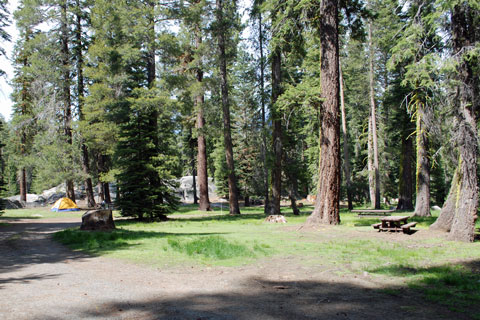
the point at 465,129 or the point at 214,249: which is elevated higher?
the point at 465,129

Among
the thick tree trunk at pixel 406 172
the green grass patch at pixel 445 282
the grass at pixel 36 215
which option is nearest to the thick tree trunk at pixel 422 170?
the thick tree trunk at pixel 406 172

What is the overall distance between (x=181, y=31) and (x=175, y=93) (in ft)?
13.2

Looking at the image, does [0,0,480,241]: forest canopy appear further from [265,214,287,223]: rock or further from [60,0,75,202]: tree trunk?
[265,214,287,223]: rock

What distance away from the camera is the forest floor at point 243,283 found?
421 centimetres

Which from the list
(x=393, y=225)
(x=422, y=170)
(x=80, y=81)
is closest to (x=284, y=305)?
(x=393, y=225)

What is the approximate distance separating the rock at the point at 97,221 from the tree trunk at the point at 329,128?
726 centimetres

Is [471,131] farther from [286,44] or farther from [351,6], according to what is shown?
[286,44]

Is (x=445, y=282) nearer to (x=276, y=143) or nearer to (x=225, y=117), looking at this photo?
(x=276, y=143)

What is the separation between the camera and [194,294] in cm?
500

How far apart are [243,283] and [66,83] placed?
2775 centimetres

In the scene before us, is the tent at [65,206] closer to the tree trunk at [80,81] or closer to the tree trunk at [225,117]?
the tree trunk at [80,81]

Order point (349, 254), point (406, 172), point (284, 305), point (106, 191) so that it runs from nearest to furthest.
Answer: point (284, 305), point (349, 254), point (406, 172), point (106, 191)

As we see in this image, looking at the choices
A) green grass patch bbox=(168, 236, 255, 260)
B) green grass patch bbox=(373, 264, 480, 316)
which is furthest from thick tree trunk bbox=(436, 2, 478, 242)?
green grass patch bbox=(168, 236, 255, 260)

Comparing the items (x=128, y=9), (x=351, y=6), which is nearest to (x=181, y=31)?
(x=128, y=9)
